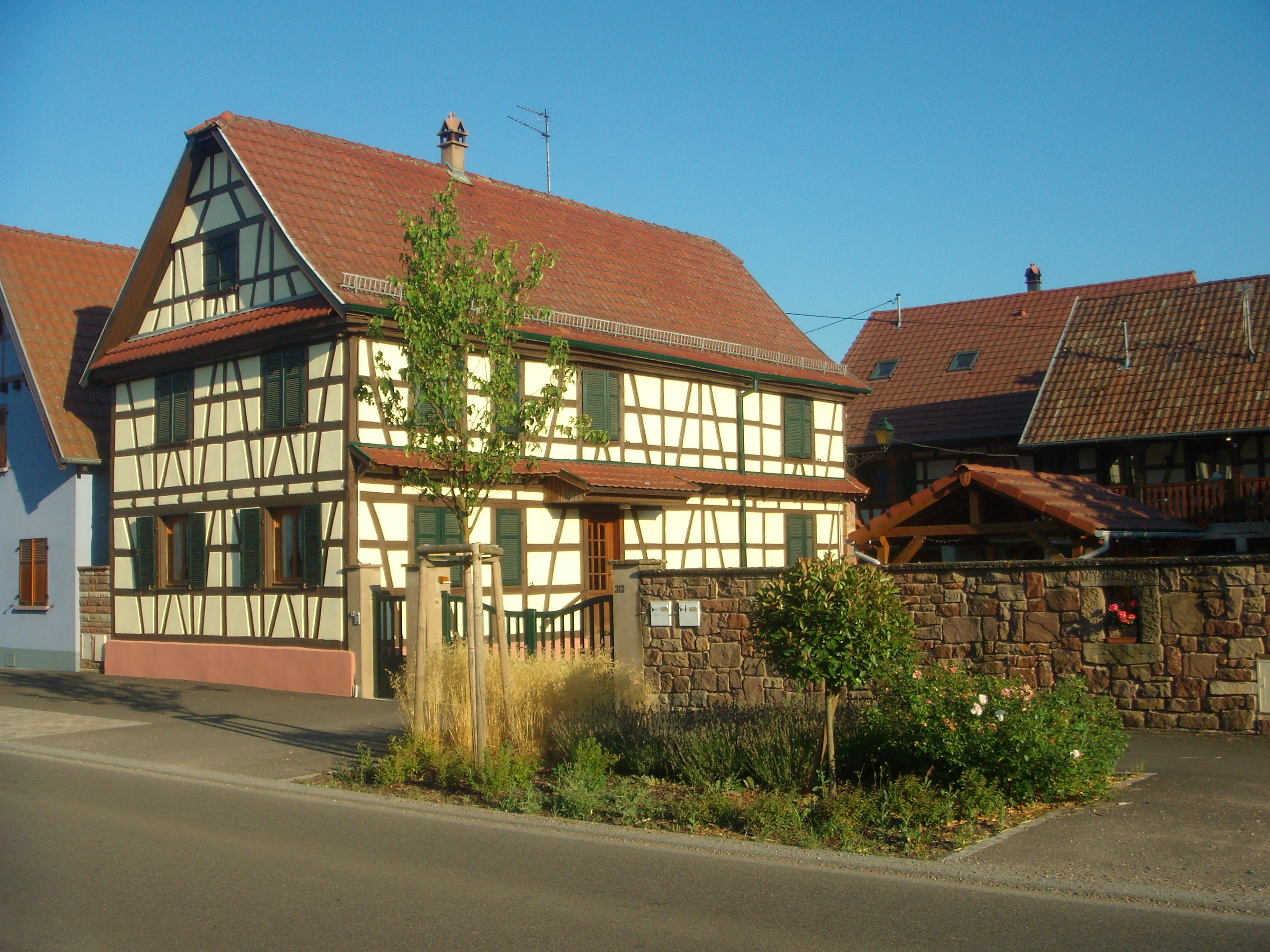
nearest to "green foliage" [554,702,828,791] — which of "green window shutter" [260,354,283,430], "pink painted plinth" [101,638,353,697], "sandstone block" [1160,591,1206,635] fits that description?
"sandstone block" [1160,591,1206,635]

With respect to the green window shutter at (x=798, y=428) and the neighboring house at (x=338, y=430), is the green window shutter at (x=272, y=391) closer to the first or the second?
the neighboring house at (x=338, y=430)

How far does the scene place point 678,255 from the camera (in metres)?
30.5

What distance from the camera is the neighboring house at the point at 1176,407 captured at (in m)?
28.1

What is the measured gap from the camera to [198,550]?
22.6 metres

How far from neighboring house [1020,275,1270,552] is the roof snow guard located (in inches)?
216

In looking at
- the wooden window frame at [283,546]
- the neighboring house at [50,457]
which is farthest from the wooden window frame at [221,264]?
the wooden window frame at [283,546]

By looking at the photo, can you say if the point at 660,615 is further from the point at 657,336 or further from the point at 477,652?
the point at 657,336

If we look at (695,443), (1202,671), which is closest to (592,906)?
(1202,671)

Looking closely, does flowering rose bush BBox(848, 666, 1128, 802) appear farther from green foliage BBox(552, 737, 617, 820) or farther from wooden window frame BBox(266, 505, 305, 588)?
wooden window frame BBox(266, 505, 305, 588)

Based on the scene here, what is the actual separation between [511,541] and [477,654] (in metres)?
10.6

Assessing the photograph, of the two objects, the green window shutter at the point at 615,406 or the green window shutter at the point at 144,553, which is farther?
the green window shutter at the point at 615,406

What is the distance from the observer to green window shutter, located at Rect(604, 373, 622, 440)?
23875 mm

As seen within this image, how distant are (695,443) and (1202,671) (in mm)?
14236

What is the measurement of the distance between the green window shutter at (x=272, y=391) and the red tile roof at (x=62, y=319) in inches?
213
